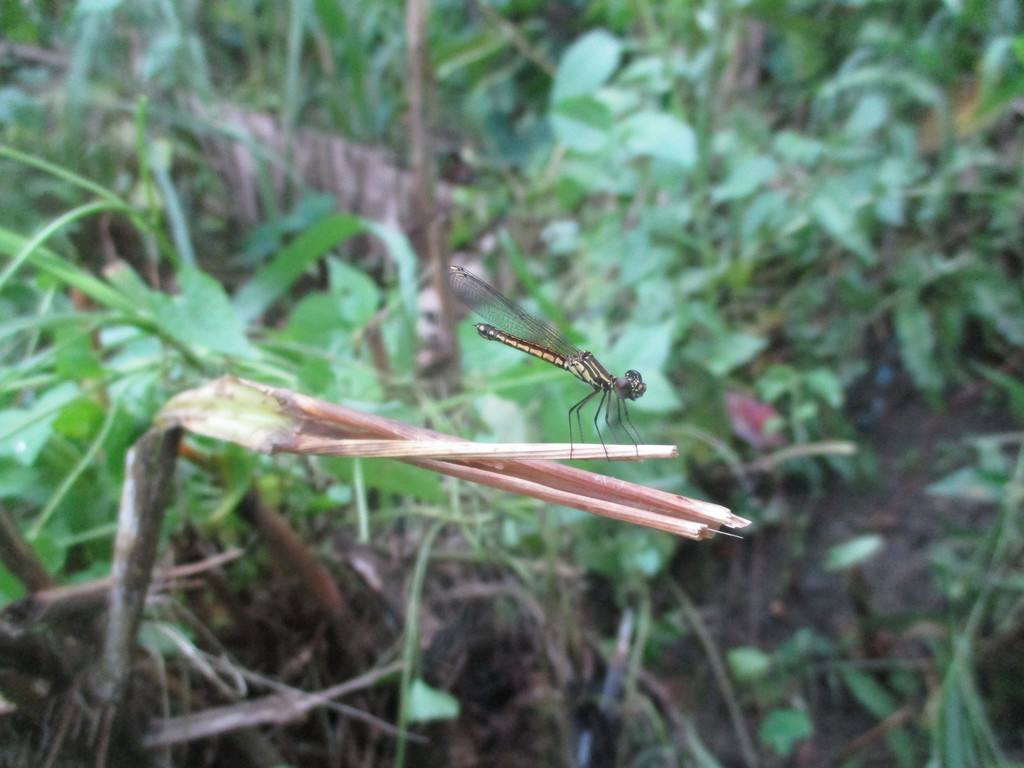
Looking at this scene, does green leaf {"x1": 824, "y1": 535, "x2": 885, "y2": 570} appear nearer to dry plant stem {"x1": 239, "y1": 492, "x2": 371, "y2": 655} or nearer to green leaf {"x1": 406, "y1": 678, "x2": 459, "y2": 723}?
green leaf {"x1": 406, "y1": 678, "x2": 459, "y2": 723}

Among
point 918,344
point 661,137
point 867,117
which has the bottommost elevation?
point 918,344

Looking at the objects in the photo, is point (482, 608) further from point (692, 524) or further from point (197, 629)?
point (692, 524)

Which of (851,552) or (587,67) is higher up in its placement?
(587,67)

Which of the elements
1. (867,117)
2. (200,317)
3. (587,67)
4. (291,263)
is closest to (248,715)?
(200,317)

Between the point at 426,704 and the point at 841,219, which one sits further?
the point at 841,219

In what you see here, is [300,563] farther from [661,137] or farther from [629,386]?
[661,137]

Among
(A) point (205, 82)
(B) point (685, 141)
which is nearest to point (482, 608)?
(B) point (685, 141)
